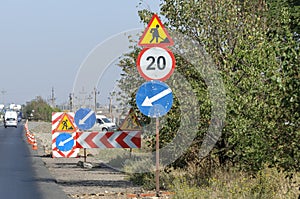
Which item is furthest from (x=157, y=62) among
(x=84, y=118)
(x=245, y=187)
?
(x=84, y=118)

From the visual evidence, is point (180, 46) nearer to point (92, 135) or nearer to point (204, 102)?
point (204, 102)

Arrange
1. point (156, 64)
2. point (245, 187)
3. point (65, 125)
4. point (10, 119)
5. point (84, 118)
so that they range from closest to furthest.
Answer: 1. point (245, 187)
2. point (156, 64)
3. point (84, 118)
4. point (65, 125)
5. point (10, 119)

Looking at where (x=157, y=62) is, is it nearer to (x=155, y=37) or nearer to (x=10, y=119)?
(x=155, y=37)

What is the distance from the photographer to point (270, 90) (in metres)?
10.7

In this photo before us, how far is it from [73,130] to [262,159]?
14653 mm

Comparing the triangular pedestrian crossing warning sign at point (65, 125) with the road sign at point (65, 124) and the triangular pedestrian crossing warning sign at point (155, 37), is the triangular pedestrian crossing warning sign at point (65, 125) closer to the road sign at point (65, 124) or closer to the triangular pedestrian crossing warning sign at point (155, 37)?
the road sign at point (65, 124)

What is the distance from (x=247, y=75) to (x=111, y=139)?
19.8 feet

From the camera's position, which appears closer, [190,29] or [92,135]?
[190,29]

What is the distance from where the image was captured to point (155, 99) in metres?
13.9

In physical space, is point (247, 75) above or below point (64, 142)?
above

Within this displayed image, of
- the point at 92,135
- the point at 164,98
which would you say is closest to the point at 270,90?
the point at 164,98

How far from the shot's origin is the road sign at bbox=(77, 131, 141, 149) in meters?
18.7

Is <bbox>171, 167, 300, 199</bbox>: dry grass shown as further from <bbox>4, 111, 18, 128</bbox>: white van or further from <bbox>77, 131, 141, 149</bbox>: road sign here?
<bbox>4, 111, 18, 128</bbox>: white van

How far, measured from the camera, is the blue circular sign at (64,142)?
25.2 m
